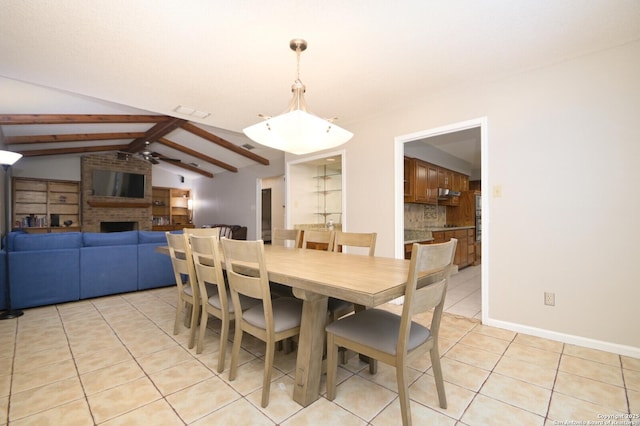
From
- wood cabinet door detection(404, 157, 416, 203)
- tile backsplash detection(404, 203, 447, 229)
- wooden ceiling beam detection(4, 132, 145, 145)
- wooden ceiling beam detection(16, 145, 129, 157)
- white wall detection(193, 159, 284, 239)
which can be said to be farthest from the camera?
white wall detection(193, 159, 284, 239)

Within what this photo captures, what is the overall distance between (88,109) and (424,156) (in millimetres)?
5368

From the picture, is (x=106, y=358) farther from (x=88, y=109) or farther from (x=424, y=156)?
(x=424, y=156)

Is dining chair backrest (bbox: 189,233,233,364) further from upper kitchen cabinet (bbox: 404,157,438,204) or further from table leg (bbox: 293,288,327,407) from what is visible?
upper kitchen cabinet (bbox: 404,157,438,204)

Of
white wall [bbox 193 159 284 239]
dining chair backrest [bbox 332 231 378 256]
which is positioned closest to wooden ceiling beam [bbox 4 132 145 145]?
white wall [bbox 193 159 284 239]

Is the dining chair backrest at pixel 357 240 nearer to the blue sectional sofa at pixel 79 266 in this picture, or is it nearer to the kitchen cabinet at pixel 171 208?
the blue sectional sofa at pixel 79 266

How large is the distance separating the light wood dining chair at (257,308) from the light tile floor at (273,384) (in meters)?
0.22

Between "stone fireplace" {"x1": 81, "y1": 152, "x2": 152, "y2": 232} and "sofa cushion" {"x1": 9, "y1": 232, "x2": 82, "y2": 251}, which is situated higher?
"stone fireplace" {"x1": 81, "y1": 152, "x2": 152, "y2": 232}

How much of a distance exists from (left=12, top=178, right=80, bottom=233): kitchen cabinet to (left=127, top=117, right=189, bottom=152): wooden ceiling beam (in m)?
1.96

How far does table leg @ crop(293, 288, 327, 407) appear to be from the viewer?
1.56 meters

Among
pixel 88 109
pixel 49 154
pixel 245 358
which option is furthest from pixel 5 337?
pixel 49 154

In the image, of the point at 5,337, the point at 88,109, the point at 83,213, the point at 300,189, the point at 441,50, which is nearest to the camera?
the point at 441,50

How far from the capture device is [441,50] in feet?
7.32

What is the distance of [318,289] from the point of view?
1.33 m

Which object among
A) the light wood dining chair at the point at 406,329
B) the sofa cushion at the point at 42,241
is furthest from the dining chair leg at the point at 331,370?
the sofa cushion at the point at 42,241
